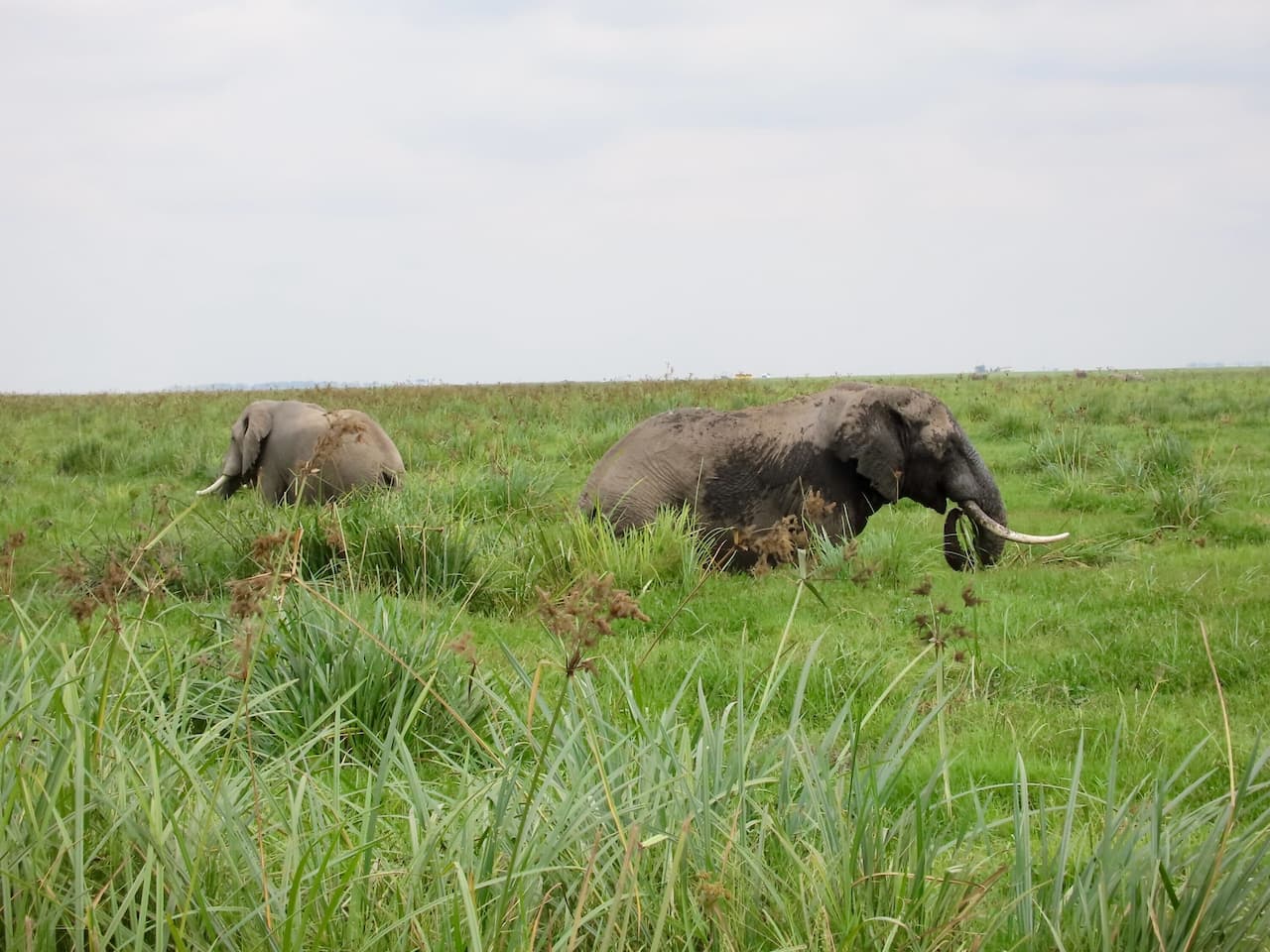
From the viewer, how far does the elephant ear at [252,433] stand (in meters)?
9.84

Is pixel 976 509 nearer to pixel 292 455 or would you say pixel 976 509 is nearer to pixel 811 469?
pixel 811 469

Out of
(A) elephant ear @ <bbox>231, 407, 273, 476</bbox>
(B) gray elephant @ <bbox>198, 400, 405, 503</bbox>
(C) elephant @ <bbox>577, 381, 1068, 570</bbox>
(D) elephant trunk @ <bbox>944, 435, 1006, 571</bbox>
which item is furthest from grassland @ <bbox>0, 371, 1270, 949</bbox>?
(A) elephant ear @ <bbox>231, 407, 273, 476</bbox>

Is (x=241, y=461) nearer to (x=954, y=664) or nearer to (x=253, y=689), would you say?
(x=253, y=689)

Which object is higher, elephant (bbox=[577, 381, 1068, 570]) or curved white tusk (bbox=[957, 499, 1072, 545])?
elephant (bbox=[577, 381, 1068, 570])

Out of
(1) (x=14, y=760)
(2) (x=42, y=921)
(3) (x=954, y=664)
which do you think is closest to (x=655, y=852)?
(2) (x=42, y=921)

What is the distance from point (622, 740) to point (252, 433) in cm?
795

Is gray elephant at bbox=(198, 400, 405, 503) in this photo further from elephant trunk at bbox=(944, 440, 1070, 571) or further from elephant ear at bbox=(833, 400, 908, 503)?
elephant trunk at bbox=(944, 440, 1070, 571)

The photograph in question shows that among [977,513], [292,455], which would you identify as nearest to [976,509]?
[977,513]

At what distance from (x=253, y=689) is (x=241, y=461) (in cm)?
665

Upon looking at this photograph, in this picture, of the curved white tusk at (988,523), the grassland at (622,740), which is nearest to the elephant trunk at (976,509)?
the curved white tusk at (988,523)

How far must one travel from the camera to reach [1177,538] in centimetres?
795

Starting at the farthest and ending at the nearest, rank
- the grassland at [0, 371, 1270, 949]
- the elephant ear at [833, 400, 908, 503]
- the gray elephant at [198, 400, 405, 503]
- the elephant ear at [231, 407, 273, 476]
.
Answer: the elephant ear at [231, 407, 273, 476] < the gray elephant at [198, 400, 405, 503] < the elephant ear at [833, 400, 908, 503] < the grassland at [0, 371, 1270, 949]

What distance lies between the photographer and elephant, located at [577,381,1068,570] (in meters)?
7.05

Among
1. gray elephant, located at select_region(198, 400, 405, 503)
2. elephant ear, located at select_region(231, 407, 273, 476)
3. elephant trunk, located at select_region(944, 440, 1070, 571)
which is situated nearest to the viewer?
elephant trunk, located at select_region(944, 440, 1070, 571)
